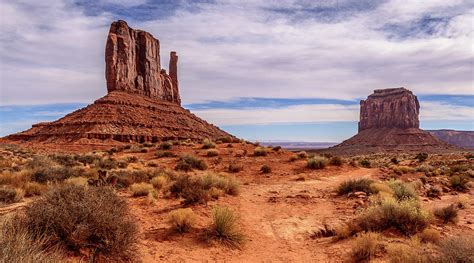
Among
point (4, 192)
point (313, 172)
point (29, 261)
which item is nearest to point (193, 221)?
point (29, 261)

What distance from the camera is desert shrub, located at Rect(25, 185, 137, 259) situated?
582 centimetres

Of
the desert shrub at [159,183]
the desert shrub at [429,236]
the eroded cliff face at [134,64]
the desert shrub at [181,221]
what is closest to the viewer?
the desert shrub at [429,236]

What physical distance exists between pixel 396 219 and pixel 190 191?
612 centimetres

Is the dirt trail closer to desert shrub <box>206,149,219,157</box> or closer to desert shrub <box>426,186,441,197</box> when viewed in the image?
desert shrub <box>426,186,441,197</box>

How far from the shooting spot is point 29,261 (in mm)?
3850

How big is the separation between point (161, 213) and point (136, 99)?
234 ft

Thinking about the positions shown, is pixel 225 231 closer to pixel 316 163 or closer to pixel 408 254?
pixel 408 254

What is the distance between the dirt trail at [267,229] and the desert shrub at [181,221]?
0.76 feet

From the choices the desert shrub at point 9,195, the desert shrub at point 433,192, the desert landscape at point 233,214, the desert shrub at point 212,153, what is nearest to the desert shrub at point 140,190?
the desert landscape at point 233,214

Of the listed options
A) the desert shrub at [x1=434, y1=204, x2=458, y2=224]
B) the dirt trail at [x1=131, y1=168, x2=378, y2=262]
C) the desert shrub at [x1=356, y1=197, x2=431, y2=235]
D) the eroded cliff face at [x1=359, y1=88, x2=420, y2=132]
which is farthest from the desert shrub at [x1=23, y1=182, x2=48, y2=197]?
the eroded cliff face at [x1=359, y1=88, x2=420, y2=132]

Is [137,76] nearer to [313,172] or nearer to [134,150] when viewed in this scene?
[134,150]

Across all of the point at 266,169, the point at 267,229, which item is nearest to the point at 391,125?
the point at 266,169

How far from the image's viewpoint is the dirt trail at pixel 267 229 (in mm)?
7387

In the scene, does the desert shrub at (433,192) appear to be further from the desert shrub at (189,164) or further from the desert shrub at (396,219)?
the desert shrub at (189,164)
